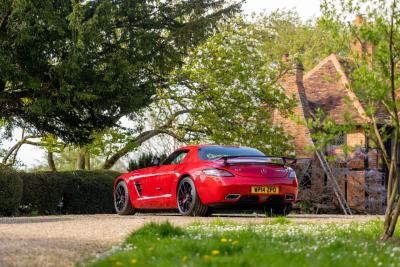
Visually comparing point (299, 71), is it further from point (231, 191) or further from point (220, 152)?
point (231, 191)

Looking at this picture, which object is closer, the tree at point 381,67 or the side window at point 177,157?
the tree at point 381,67

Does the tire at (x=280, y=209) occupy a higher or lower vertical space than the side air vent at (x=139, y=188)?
lower

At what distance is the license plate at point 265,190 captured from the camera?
14.6 meters

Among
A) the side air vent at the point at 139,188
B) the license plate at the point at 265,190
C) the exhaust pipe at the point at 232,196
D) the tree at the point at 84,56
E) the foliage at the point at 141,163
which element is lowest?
the exhaust pipe at the point at 232,196

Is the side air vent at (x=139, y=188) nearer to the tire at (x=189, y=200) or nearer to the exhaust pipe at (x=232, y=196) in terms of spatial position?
the tire at (x=189, y=200)

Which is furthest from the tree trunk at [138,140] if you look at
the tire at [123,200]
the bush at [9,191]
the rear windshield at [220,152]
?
the rear windshield at [220,152]

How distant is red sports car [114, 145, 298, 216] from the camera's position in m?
14.5

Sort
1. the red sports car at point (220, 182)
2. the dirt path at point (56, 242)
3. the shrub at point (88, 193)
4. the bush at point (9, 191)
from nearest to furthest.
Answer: the dirt path at point (56, 242) → the red sports car at point (220, 182) → the bush at point (9, 191) → the shrub at point (88, 193)

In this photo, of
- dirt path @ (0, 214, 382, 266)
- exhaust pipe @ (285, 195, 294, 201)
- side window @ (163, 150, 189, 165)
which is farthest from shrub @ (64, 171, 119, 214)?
dirt path @ (0, 214, 382, 266)

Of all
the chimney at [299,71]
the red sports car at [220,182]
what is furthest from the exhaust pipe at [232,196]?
the chimney at [299,71]

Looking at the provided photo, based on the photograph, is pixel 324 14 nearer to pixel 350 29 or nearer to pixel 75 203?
pixel 350 29

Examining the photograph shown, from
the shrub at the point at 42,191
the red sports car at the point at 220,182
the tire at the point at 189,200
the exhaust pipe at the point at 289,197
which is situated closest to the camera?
the red sports car at the point at 220,182

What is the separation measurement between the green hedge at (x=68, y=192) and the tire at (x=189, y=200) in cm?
733

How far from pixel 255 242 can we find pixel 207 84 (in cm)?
2223
